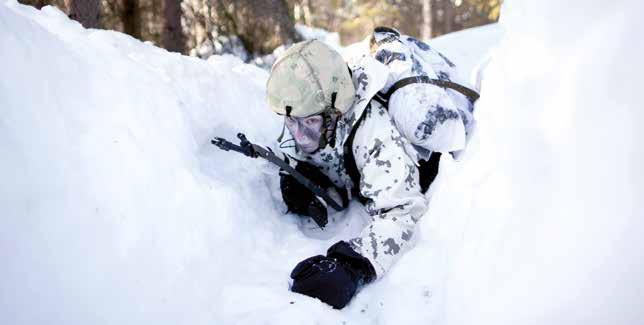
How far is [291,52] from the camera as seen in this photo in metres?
2.81

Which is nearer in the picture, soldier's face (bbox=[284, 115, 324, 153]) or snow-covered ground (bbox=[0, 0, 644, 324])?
snow-covered ground (bbox=[0, 0, 644, 324])

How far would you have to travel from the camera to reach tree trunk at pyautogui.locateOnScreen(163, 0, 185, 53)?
5.67 meters

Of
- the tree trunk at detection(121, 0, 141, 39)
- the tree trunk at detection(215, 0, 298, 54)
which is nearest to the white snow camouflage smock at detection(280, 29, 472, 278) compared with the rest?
the tree trunk at detection(215, 0, 298, 54)

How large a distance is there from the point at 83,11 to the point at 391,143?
300 centimetres

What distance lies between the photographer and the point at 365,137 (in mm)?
2787

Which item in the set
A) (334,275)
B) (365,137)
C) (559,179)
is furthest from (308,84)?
(559,179)

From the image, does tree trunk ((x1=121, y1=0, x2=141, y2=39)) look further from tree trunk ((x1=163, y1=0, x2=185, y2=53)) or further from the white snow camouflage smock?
the white snow camouflage smock

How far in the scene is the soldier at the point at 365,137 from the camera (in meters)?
2.48

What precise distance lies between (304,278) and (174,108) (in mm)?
1288

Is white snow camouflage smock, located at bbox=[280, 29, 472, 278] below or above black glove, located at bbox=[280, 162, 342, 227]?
above

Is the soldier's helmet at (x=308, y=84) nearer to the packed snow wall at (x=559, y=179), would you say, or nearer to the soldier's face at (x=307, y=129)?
the soldier's face at (x=307, y=129)

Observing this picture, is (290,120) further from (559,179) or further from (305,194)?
(559,179)

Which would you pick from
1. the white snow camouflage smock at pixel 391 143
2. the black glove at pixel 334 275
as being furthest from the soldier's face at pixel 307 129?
the black glove at pixel 334 275

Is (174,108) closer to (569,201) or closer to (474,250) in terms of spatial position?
(474,250)
